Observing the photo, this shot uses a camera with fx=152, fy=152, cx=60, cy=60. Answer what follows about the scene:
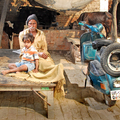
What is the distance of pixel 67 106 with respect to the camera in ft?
10.0

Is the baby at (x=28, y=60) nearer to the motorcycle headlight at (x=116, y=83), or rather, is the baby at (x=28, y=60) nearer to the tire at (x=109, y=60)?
the tire at (x=109, y=60)

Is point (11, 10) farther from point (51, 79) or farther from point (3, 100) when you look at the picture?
point (51, 79)

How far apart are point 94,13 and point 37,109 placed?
6328mm

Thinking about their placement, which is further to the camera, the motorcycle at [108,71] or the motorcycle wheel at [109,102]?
the motorcycle wheel at [109,102]

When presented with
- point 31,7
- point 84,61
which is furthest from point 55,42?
point 84,61

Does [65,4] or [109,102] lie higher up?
[65,4]

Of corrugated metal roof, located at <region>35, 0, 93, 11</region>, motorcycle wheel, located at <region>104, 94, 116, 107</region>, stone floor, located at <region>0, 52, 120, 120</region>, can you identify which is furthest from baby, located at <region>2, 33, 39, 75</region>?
corrugated metal roof, located at <region>35, 0, 93, 11</region>

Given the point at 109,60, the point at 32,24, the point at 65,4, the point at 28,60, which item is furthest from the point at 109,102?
the point at 65,4

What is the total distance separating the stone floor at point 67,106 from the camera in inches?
106

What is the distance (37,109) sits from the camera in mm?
2920

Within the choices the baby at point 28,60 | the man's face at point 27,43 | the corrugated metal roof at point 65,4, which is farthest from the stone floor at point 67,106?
the corrugated metal roof at point 65,4

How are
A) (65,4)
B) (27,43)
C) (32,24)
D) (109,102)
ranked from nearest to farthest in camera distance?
(27,43) < (109,102) < (32,24) < (65,4)

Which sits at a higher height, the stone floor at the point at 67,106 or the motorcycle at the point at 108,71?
the motorcycle at the point at 108,71

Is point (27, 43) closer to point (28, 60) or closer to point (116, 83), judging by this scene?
point (28, 60)
